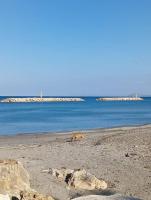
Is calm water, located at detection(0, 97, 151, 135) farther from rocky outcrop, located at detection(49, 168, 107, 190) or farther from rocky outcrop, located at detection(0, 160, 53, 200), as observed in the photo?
rocky outcrop, located at detection(0, 160, 53, 200)

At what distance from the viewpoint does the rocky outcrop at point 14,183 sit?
923 cm

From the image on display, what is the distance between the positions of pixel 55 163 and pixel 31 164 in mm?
1077

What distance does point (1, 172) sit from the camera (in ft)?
32.3

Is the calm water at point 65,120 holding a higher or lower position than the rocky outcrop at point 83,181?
lower

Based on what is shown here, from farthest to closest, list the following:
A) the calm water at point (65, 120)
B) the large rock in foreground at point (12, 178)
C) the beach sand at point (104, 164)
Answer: the calm water at point (65, 120), the beach sand at point (104, 164), the large rock in foreground at point (12, 178)

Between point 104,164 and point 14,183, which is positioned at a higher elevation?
point 14,183

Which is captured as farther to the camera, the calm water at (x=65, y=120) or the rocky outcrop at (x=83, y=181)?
the calm water at (x=65, y=120)

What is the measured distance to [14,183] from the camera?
9.97m

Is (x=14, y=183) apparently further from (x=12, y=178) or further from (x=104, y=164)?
(x=104, y=164)

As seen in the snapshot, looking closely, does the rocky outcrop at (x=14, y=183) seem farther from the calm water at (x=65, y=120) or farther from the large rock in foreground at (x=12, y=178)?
the calm water at (x=65, y=120)

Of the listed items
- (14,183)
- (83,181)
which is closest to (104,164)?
(83,181)

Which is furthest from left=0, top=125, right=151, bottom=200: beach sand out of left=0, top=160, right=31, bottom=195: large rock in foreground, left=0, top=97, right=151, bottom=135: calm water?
left=0, top=97, right=151, bottom=135: calm water

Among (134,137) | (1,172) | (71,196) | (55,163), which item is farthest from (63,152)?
(1,172)

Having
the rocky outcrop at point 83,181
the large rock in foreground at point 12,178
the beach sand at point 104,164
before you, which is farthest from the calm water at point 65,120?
the large rock in foreground at point 12,178
